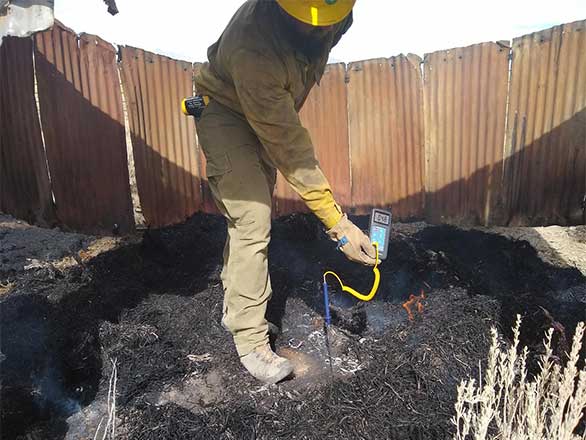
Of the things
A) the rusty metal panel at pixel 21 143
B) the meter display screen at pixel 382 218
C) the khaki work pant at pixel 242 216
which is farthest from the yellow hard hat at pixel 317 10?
the rusty metal panel at pixel 21 143

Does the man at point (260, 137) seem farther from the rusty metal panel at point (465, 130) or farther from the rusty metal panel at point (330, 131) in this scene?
the rusty metal panel at point (465, 130)

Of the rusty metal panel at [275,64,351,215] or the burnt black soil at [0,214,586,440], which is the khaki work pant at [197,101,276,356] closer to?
the burnt black soil at [0,214,586,440]

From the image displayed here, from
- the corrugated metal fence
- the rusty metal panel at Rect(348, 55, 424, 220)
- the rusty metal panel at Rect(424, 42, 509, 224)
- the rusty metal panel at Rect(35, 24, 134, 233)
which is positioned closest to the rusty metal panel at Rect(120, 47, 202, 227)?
the corrugated metal fence

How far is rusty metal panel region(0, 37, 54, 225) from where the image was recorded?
448 cm

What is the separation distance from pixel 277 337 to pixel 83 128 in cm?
297

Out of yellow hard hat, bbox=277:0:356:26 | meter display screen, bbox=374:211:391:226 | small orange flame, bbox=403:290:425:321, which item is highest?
yellow hard hat, bbox=277:0:356:26

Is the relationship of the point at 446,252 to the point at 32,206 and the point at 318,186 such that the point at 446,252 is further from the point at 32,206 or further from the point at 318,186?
the point at 32,206

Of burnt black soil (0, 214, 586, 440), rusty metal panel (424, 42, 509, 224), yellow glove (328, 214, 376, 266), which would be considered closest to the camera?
burnt black soil (0, 214, 586, 440)

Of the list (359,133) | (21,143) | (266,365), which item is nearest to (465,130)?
(359,133)

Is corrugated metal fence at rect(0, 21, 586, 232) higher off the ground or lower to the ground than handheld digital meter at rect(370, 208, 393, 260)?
higher

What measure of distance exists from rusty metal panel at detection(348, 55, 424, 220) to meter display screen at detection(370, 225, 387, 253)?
93.7 inches

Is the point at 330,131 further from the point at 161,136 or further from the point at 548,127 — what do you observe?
the point at 548,127

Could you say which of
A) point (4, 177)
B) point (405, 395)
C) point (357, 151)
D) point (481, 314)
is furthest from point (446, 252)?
point (4, 177)

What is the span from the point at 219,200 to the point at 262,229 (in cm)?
35
